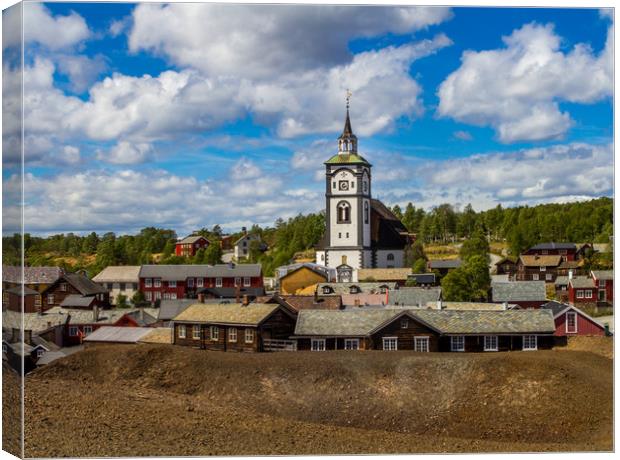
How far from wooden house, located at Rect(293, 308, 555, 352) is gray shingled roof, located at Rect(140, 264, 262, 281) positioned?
3.02 m

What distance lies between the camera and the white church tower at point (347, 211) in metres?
14.6

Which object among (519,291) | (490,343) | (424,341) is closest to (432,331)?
(424,341)

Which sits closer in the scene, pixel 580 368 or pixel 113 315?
pixel 580 368

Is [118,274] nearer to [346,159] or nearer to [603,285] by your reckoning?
[346,159]

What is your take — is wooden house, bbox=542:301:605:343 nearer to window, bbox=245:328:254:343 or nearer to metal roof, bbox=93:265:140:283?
window, bbox=245:328:254:343

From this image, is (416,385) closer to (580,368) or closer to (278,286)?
(580,368)

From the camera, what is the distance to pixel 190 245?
15.3 m

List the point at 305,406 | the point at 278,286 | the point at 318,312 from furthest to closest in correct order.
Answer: the point at 278,286, the point at 318,312, the point at 305,406

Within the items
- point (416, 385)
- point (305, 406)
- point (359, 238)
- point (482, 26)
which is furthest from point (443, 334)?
point (359, 238)

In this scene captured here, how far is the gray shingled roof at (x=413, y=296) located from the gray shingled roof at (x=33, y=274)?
821 cm

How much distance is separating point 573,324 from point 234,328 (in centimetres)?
659

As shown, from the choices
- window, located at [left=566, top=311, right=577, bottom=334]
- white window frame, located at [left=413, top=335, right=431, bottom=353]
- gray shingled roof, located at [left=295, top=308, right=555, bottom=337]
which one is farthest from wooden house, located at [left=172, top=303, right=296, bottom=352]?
window, located at [left=566, top=311, right=577, bottom=334]

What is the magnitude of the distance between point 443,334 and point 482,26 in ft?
18.7

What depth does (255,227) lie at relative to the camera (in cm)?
1539
